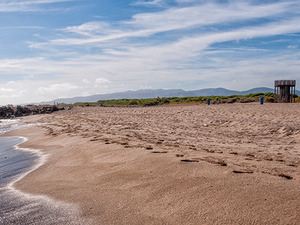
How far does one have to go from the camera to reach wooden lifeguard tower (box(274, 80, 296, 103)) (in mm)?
28516

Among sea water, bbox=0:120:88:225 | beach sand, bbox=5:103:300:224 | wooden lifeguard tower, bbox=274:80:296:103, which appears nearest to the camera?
beach sand, bbox=5:103:300:224

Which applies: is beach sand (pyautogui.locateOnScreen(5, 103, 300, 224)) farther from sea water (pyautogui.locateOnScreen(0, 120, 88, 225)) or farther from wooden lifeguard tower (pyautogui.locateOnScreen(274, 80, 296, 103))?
wooden lifeguard tower (pyautogui.locateOnScreen(274, 80, 296, 103))

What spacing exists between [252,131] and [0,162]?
835 centimetres

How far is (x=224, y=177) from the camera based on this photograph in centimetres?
362

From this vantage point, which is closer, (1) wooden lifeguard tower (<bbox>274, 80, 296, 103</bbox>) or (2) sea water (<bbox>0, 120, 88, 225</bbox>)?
(2) sea water (<bbox>0, 120, 88, 225</bbox>)

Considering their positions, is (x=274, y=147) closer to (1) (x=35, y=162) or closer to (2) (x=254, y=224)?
(2) (x=254, y=224)

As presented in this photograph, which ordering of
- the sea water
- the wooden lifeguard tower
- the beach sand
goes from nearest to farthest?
the beach sand < the sea water < the wooden lifeguard tower

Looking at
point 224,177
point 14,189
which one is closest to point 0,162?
point 14,189

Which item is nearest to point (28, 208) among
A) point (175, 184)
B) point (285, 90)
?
point (175, 184)

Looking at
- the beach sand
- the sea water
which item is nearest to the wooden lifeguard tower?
the beach sand

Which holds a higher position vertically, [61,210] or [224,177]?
[224,177]

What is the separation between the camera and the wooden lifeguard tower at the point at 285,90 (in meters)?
28.5

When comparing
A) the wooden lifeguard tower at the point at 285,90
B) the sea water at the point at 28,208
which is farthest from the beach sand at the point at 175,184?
the wooden lifeguard tower at the point at 285,90

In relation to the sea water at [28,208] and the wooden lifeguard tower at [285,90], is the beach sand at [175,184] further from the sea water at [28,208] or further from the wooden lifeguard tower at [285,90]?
the wooden lifeguard tower at [285,90]
